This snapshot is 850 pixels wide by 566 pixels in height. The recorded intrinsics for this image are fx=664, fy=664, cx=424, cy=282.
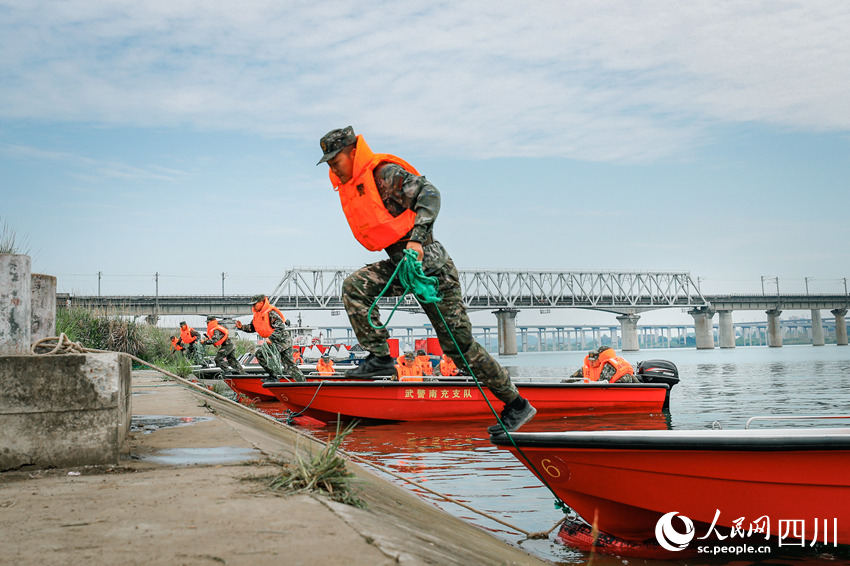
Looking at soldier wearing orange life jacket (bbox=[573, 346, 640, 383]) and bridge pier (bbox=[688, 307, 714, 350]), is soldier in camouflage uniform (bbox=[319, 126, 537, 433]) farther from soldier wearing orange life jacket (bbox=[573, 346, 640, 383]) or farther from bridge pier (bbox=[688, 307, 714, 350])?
bridge pier (bbox=[688, 307, 714, 350])

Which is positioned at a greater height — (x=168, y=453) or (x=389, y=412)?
(x=168, y=453)

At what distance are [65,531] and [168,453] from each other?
2180mm

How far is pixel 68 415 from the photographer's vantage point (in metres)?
4.11

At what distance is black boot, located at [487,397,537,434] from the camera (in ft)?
16.7

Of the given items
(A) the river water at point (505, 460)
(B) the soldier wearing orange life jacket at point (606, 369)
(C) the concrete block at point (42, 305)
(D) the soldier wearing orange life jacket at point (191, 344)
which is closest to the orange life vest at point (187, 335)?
(D) the soldier wearing orange life jacket at point (191, 344)

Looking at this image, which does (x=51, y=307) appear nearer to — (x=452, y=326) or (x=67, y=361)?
(x=67, y=361)

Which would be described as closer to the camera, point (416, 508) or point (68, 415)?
point (68, 415)

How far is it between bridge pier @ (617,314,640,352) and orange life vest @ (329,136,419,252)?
4718 inches

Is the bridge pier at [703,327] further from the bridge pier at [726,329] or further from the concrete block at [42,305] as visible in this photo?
the concrete block at [42,305]

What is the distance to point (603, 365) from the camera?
15133 mm

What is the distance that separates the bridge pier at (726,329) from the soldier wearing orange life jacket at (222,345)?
391 feet

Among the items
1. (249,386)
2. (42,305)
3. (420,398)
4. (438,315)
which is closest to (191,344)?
(249,386)

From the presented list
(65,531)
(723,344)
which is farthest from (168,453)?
(723,344)

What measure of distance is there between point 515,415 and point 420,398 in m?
8.54
